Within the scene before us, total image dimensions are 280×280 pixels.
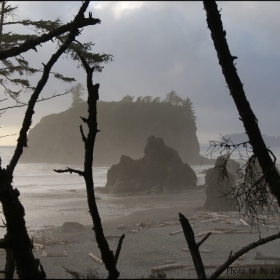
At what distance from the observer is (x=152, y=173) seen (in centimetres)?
4847

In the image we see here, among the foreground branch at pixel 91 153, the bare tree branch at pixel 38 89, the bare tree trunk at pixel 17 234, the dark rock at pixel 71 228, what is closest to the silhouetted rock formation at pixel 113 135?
the dark rock at pixel 71 228

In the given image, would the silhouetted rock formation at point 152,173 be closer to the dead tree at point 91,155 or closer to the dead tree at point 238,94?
the dead tree at point 238,94

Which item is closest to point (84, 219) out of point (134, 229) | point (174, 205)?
point (134, 229)

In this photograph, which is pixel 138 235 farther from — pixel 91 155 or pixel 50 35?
pixel 91 155

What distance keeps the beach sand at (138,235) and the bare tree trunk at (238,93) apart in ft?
16.0

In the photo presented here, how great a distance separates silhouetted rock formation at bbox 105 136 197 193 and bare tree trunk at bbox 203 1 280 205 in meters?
42.5

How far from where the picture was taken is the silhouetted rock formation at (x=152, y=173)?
46625 mm

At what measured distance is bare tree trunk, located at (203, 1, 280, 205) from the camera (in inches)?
119

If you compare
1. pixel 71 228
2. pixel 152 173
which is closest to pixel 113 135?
pixel 152 173

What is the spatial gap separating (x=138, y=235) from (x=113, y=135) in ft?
281

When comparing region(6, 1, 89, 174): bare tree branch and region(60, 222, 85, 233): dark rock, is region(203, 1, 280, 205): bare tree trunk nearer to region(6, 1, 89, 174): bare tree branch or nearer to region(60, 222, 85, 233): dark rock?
region(6, 1, 89, 174): bare tree branch

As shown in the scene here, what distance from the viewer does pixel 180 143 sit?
102 metres

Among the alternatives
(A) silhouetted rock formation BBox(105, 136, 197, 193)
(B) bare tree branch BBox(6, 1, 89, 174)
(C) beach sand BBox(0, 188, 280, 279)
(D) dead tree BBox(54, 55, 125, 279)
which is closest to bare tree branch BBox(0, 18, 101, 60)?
(B) bare tree branch BBox(6, 1, 89, 174)

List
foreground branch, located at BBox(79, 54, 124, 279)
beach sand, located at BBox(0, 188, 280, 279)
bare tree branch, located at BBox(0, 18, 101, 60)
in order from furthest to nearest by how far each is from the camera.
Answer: beach sand, located at BBox(0, 188, 280, 279) < bare tree branch, located at BBox(0, 18, 101, 60) < foreground branch, located at BBox(79, 54, 124, 279)
